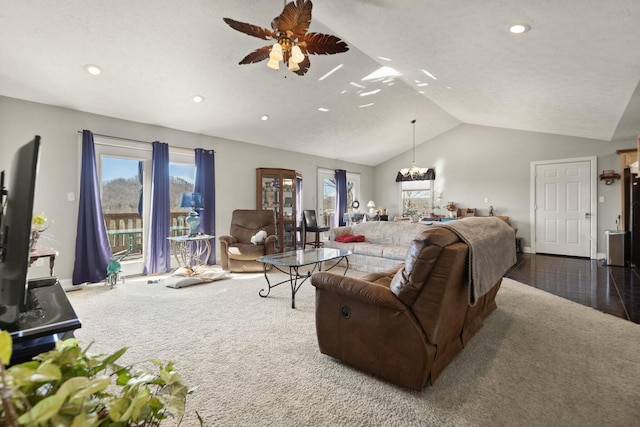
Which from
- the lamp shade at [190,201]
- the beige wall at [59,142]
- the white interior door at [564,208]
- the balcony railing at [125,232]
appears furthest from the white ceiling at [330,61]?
the balcony railing at [125,232]

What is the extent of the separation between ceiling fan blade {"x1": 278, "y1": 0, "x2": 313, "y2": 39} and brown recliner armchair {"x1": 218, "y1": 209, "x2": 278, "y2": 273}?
3137 millimetres

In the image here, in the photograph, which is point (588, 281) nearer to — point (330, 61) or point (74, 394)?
point (330, 61)

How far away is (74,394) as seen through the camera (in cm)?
46

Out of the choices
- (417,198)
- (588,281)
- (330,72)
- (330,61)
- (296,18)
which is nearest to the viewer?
(296,18)

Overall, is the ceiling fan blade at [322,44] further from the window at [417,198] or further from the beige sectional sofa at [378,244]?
the window at [417,198]

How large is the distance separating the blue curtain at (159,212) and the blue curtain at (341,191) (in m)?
4.50

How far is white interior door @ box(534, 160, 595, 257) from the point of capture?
6.30m

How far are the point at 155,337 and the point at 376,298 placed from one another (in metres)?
1.94

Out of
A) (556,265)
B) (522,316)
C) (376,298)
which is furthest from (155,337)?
(556,265)

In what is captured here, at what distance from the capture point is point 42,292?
1.32 m

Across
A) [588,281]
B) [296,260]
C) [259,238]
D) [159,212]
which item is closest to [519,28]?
[296,260]

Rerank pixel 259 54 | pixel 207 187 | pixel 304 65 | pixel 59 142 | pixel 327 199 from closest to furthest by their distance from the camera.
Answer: pixel 259 54 < pixel 304 65 < pixel 59 142 < pixel 207 187 < pixel 327 199

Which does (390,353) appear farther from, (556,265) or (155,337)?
(556,265)

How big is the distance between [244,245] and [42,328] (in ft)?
13.7
